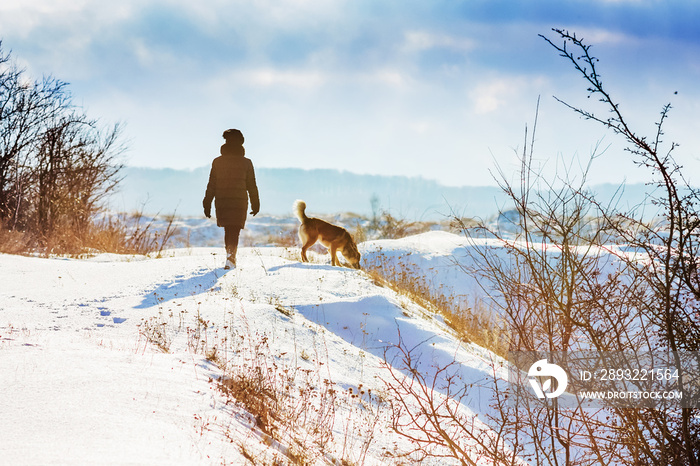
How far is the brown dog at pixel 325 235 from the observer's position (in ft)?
30.3

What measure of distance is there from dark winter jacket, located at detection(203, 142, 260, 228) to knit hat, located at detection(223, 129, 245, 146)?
2.8 inches

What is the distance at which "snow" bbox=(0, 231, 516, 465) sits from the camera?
2391 millimetres

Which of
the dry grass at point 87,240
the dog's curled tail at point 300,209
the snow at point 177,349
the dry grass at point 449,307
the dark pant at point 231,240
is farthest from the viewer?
the dry grass at point 87,240

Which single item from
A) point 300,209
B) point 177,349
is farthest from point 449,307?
point 177,349

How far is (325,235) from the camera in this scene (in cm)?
927

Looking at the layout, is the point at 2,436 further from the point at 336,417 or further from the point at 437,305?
the point at 437,305

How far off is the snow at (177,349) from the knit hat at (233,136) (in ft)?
6.57

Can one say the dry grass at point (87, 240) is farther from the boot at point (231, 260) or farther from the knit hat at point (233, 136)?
the knit hat at point (233, 136)

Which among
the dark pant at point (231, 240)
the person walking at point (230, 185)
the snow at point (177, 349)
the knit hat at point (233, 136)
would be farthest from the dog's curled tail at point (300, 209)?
the knit hat at point (233, 136)

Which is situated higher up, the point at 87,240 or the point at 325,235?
the point at 325,235

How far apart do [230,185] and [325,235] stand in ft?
6.49

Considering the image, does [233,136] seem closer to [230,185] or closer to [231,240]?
[230,185]

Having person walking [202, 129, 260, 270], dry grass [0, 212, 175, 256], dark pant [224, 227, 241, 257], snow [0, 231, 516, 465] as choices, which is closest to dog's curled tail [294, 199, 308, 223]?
person walking [202, 129, 260, 270]

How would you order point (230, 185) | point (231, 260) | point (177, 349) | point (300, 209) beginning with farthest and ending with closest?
1. point (300, 209)
2. point (230, 185)
3. point (231, 260)
4. point (177, 349)
